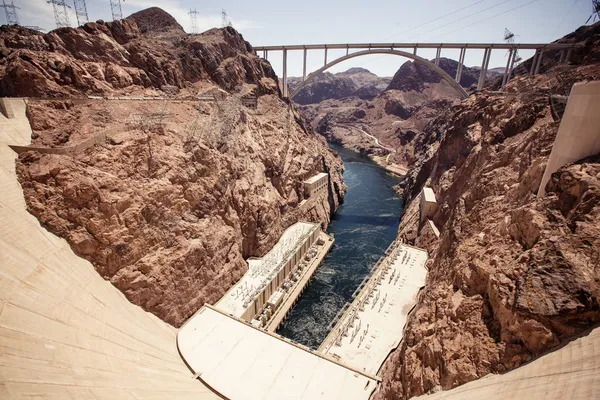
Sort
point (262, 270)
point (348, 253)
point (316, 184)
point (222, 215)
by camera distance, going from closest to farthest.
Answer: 1. point (222, 215)
2. point (262, 270)
3. point (348, 253)
4. point (316, 184)

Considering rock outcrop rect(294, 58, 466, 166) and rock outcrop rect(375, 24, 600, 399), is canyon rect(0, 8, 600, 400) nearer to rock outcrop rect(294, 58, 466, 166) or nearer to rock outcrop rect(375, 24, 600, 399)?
rock outcrop rect(375, 24, 600, 399)

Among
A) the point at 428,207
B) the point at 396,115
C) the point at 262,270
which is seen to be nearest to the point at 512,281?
the point at 262,270

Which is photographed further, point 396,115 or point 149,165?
point 396,115

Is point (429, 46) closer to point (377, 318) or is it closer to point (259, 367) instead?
point (377, 318)

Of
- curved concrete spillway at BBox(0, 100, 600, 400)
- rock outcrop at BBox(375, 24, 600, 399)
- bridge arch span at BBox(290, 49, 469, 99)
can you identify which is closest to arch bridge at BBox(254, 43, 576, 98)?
bridge arch span at BBox(290, 49, 469, 99)

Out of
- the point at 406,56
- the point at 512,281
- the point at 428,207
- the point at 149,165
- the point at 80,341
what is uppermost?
the point at 406,56
